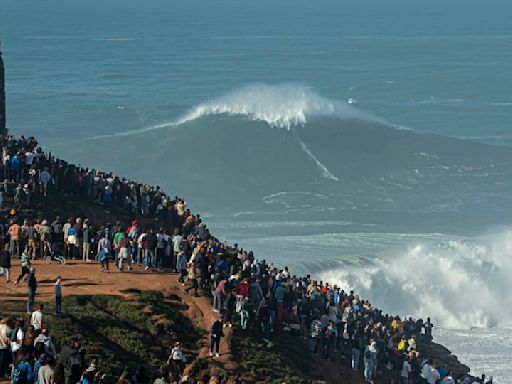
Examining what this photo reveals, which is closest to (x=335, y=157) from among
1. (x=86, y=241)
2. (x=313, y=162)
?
(x=313, y=162)

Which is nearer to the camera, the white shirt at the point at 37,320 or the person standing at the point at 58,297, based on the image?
the white shirt at the point at 37,320

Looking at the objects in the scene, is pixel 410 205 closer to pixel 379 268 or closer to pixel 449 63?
pixel 379 268

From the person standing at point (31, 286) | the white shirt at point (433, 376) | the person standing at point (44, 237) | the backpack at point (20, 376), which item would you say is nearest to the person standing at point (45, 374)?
the backpack at point (20, 376)

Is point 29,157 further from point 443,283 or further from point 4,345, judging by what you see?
point 443,283

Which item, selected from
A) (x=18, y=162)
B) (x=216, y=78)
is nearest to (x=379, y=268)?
(x=18, y=162)

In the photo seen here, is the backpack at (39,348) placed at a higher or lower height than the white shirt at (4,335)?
lower

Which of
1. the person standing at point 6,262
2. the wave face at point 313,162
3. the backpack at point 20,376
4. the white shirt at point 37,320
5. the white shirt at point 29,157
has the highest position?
the wave face at point 313,162

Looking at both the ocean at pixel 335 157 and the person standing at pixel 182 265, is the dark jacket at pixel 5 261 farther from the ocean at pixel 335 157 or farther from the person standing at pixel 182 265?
the ocean at pixel 335 157
